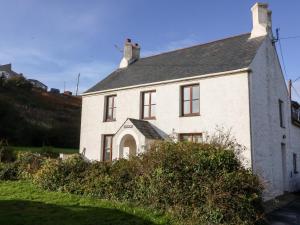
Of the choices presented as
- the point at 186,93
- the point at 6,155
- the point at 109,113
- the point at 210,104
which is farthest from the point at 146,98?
the point at 6,155

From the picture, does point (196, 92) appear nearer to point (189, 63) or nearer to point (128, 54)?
point (189, 63)

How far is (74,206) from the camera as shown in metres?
10.9

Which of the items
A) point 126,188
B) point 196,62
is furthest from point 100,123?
point 126,188

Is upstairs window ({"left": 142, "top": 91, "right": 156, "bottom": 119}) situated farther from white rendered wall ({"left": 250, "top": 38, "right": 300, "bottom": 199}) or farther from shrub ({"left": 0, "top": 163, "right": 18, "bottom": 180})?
shrub ({"left": 0, "top": 163, "right": 18, "bottom": 180})

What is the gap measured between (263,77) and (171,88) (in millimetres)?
5234

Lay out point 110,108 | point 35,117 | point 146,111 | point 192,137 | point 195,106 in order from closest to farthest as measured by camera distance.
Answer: point 192,137 < point 195,106 < point 146,111 < point 110,108 < point 35,117

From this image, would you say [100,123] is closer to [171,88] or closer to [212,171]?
[171,88]

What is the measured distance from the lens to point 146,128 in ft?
61.7

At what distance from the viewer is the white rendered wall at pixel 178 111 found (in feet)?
51.7

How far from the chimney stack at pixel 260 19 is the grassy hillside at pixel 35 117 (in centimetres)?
3129

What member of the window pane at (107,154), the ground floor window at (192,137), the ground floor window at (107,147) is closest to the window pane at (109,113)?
the ground floor window at (107,147)

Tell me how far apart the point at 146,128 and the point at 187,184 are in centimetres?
868

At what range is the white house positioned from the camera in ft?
52.6

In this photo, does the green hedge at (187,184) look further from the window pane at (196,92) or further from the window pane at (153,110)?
the window pane at (153,110)
